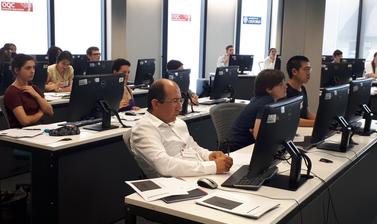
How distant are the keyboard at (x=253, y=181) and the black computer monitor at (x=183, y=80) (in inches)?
82.3

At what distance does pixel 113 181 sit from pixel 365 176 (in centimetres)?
197

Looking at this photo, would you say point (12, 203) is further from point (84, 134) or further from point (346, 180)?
point (346, 180)

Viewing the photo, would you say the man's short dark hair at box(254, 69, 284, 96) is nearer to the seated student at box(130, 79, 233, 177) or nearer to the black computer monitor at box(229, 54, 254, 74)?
the seated student at box(130, 79, 233, 177)

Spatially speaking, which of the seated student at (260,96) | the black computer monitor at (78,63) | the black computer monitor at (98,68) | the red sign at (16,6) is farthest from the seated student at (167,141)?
the red sign at (16,6)

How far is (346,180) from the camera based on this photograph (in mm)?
3084

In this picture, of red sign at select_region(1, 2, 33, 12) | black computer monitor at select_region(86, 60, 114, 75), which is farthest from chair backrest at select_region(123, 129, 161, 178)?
red sign at select_region(1, 2, 33, 12)

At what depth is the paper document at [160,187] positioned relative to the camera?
1.96 metres

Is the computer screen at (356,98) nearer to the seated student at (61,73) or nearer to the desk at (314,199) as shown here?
the desk at (314,199)

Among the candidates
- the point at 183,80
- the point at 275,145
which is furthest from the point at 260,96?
the point at 183,80

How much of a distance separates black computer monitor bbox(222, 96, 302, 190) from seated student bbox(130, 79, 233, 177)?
0.19 metres

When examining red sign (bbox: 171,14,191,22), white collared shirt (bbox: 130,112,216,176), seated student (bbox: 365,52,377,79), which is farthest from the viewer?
red sign (bbox: 171,14,191,22)

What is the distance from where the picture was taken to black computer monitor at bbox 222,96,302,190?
79.2 inches

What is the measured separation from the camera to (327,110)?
8.86 ft

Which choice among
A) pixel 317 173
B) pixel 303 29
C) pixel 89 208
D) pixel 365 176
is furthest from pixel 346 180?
pixel 303 29
